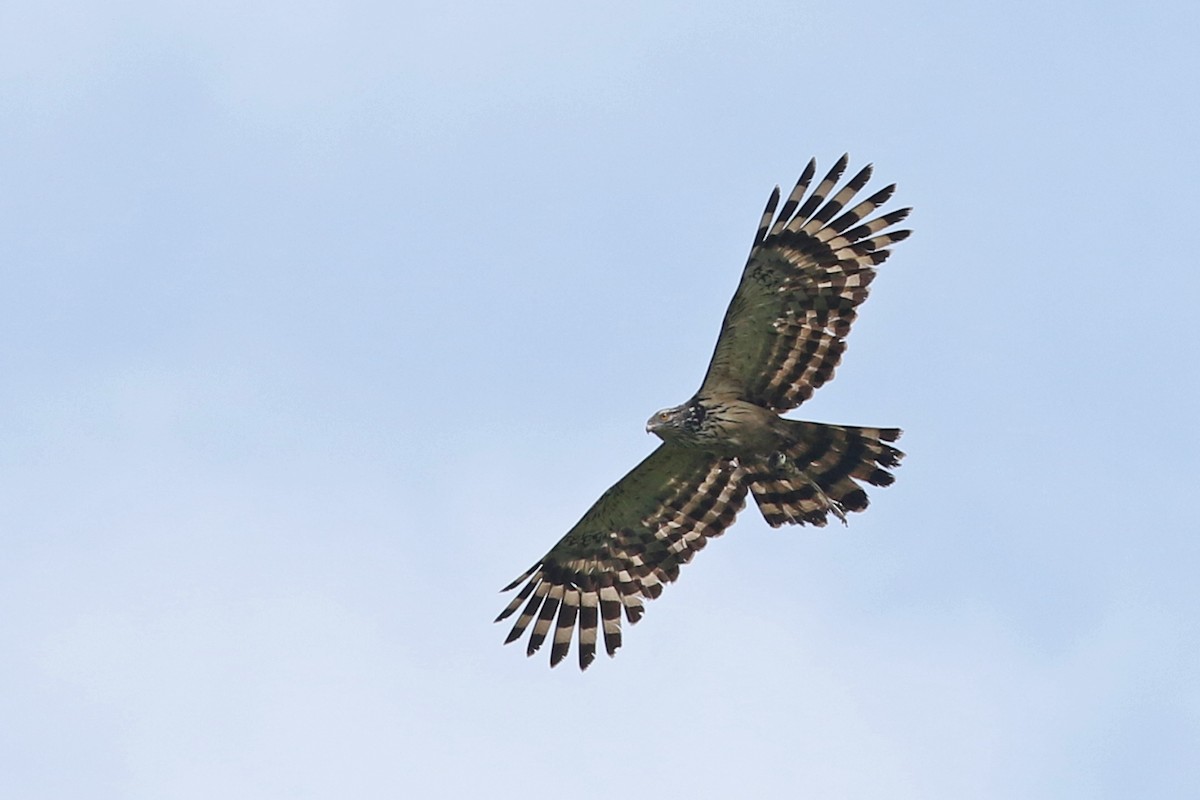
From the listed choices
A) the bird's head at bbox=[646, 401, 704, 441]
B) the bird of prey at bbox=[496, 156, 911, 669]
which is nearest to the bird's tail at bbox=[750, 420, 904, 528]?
the bird of prey at bbox=[496, 156, 911, 669]

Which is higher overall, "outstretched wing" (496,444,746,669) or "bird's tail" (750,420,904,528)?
"outstretched wing" (496,444,746,669)

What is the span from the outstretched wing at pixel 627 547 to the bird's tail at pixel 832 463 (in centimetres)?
106

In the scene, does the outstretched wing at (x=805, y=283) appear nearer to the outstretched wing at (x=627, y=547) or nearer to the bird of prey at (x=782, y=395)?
the bird of prey at (x=782, y=395)

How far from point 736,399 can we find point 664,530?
2287 mm

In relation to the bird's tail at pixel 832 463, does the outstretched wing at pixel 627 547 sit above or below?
above

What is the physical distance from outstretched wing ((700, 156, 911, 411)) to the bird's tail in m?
0.47

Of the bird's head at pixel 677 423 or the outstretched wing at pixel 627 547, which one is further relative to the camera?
the outstretched wing at pixel 627 547

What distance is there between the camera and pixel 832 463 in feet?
77.8

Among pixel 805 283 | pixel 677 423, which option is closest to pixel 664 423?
pixel 677 423

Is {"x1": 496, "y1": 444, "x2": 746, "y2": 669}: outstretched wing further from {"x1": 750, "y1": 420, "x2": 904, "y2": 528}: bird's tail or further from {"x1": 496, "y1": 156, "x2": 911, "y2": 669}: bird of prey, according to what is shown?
{"x1": 750, "y1": 420, "x2": 904, "y2": 528}: bird's tail

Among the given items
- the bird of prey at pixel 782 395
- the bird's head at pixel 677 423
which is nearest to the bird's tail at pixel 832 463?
the bird of prey at pixel 782 395

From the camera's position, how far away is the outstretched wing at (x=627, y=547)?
2489 centimetres

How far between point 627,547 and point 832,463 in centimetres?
311

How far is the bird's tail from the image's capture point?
23.5 m
